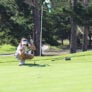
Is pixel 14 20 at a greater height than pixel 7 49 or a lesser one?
greater

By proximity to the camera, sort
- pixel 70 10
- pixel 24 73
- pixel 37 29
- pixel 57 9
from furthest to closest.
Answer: pixel 57 9 → pixel 70 10 → pixel 37 29 → pixel 24 73

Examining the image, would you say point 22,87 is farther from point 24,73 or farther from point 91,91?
point 24,73

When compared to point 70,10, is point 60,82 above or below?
below

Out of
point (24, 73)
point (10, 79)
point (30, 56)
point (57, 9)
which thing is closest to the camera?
point (10, 79)

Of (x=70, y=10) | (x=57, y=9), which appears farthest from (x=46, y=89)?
(x=57, y=9)

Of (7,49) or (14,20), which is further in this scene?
(7,49)

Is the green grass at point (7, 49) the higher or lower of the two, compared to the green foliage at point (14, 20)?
lower

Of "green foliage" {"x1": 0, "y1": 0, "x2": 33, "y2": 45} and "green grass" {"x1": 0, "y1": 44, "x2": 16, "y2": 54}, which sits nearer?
"green foliage" {"x1": 0, "y1": 0, "x2": 33, "y2": 45}

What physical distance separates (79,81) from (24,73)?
2.64 m

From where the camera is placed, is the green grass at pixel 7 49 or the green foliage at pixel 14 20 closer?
the green foliage at pixel 14 20

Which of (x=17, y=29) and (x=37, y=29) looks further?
(x=17, y=29)

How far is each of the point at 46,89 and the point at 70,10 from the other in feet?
113

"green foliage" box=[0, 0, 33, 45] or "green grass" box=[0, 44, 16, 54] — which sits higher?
"green foliage" box=[0, 0, 33, 45]

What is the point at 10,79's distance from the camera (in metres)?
10.7
